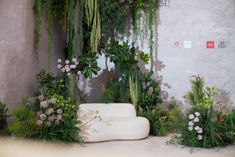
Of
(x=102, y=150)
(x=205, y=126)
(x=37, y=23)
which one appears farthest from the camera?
(x=37, y=23)

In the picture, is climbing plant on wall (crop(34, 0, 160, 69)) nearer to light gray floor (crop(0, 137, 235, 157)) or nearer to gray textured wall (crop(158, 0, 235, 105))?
gray textured wall (crop(158, 0, 235, 105))

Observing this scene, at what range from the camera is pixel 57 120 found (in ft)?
14.4

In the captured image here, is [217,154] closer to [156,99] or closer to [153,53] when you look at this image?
[156,99]

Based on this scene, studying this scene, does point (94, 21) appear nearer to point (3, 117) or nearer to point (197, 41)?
point (197, 41)

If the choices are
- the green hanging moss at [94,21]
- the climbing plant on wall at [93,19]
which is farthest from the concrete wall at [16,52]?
the green hanging moss at [94,21]

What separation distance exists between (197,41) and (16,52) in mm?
3290

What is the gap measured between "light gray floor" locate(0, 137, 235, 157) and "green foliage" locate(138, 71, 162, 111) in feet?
3.53

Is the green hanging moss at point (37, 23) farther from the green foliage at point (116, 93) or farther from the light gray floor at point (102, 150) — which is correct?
the light gray floor at point (102, 150)

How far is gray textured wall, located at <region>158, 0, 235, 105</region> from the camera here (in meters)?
5.97

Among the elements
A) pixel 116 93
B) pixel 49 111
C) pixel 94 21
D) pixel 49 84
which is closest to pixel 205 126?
pixel 116 93

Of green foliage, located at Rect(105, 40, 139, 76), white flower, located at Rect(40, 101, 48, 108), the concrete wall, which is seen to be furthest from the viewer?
green foliage, located at Rect(105, 40, 139, 76)

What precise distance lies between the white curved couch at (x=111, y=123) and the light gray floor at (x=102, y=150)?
0.52 ft

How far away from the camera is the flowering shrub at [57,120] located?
4.39 meters

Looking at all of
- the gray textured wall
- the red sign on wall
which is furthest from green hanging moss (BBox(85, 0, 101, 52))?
the red sign on wall
